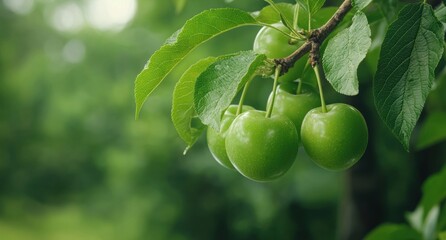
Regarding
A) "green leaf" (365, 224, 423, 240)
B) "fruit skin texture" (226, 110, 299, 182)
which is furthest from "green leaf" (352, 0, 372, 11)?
"green leaf" (365, 224, 423, 240)

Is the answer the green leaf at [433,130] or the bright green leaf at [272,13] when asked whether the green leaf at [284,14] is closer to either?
the bright green leaf at [272,13]

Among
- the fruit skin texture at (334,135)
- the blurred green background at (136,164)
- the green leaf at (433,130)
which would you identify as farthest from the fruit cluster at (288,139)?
the green leaf at (433,130)

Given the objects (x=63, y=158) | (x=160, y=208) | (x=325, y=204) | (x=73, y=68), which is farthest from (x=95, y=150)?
(x=325, y=204)

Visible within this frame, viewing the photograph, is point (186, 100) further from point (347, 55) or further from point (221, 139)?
point (347, 55)

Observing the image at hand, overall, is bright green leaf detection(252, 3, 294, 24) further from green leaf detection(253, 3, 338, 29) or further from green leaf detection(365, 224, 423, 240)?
green leaf detection(365, 224, 423, 240)

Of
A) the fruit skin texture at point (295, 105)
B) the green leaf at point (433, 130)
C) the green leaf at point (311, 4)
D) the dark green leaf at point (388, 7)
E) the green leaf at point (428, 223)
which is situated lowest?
the green leaf at point (428, 223)

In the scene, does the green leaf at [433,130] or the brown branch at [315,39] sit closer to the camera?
the brown branch at [315,39]
